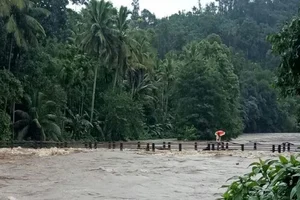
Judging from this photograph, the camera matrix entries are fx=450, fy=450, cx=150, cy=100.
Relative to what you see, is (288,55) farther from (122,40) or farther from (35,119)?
(122,40)

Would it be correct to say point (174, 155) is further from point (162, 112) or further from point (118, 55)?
point (162, 112)

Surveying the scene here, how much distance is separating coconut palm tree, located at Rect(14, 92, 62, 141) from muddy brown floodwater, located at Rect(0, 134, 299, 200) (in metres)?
5.84

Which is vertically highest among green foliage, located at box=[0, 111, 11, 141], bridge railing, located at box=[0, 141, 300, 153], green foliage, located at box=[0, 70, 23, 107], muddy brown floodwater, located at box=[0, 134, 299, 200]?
green foliage, located at box=[0, 70, 23, 107]

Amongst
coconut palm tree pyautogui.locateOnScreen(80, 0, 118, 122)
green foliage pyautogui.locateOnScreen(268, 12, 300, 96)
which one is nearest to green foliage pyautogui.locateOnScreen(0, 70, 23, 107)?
Result: coconut palm tree pyautogui.locateOnScreen(80, 0, 118, 122)

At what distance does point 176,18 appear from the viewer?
3701 inches

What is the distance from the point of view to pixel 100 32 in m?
36.1

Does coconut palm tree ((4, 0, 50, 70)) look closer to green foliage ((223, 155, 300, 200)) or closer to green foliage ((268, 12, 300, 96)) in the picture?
green foliage ((268, 12, 300, 96))

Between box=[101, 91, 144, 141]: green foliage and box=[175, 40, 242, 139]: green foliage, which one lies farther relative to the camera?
box=[175, 40, 242, 139]: green foliage

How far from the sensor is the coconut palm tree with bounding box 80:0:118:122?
36375 millimetres

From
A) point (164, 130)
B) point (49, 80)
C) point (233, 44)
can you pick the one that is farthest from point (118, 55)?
point (233, 44)

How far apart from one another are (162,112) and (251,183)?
47.4m

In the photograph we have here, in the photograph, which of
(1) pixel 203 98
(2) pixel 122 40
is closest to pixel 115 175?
(2) pixel 122 40

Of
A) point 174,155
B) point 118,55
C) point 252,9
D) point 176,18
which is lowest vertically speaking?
point 174,155

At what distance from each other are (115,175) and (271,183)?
13072 mm
